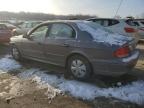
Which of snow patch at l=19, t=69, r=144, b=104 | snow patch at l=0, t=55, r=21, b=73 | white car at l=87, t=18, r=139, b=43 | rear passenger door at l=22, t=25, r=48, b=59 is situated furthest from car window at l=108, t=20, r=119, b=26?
snow patch at l=19, t=69, r=144, b=104

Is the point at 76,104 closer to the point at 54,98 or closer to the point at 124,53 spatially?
the point at 54,98

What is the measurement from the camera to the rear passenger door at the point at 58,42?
25.7 feet

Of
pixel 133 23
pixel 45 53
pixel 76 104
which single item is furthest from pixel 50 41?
pixel 133 23

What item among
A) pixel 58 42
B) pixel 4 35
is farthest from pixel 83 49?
pixel 4 35

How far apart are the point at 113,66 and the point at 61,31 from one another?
6.66 ft

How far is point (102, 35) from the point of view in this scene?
7641 millimetres

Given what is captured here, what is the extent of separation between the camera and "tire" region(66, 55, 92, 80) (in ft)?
24.4

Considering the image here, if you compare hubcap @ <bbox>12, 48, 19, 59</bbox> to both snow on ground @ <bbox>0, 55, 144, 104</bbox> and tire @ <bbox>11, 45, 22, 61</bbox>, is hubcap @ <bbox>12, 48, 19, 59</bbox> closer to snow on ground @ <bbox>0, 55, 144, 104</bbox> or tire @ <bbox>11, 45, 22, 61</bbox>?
tire @ <bbox>11, 45, 22, 61</bbox>

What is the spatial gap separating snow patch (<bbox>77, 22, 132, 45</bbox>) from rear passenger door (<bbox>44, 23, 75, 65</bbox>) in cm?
39

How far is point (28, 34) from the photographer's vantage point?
9383 mm

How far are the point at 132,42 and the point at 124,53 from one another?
1.82 feet

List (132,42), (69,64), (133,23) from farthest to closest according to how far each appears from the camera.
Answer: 1. (133,23)
2. (69,64)
3. (132,42)

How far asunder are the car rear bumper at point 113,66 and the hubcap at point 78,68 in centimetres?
35

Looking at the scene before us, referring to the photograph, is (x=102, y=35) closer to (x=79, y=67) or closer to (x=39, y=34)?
(x=79, y=67)
